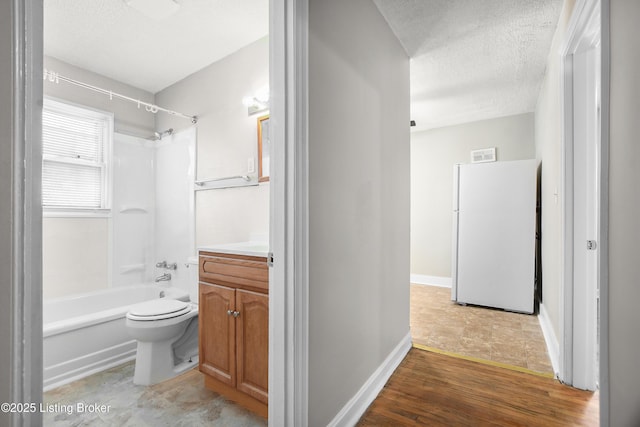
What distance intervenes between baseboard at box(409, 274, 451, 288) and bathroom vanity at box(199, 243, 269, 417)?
373 centimetres

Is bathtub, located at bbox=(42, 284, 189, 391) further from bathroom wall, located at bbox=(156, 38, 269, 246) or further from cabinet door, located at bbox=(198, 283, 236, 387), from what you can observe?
cabinet door, located at bbox=(198, 283, 236, 387)

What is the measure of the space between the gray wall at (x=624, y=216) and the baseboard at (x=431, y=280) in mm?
3714

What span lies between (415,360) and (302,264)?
5.22ft

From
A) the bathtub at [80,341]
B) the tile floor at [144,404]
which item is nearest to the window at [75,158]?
the bathtub at [80,341]

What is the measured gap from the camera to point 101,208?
121 inches

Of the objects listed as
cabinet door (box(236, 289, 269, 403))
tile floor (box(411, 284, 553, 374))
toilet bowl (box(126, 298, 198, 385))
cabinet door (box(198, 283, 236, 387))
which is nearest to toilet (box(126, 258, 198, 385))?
toilet bowl (box(126, 298, 198, 385))

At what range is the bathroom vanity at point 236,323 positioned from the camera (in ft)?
5.40

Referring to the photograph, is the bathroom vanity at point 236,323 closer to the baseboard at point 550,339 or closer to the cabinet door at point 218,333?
the cabinet door at point 218,333

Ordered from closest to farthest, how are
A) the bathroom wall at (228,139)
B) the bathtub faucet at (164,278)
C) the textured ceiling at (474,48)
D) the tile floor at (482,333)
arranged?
the textured ceiling at (474,48)
the tile floor at (482,333)
the bathroom wall at (228,139)
the bathtub faucet at (164,278)

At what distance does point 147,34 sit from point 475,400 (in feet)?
11.1

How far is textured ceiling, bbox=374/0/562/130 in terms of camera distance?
6.70 ft
